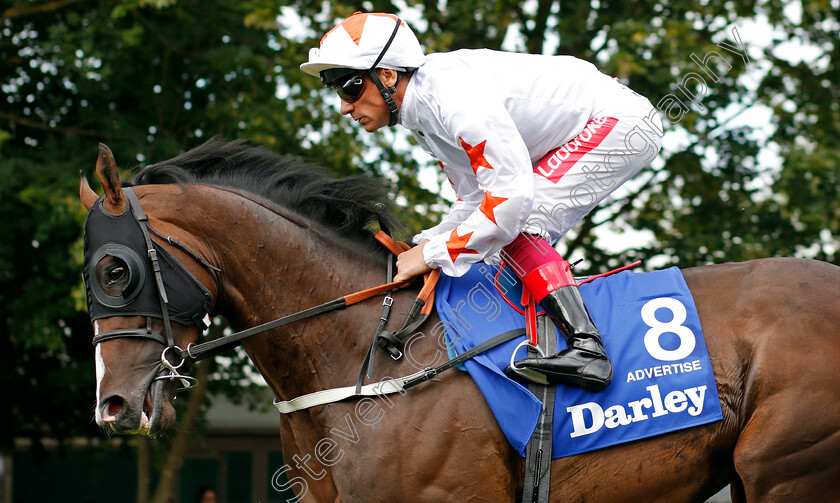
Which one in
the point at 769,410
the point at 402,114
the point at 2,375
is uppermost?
the point at 2,375

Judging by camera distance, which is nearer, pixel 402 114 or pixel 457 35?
pixel 402 114

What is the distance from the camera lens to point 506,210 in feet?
9.95

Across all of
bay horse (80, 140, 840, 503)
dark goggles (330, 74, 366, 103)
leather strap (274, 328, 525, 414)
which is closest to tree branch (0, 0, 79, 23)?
bay horse (80, 140, 840, 503)

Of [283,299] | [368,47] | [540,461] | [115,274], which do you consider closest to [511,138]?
[368,47]

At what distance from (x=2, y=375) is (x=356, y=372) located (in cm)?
786

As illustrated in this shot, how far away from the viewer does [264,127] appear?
27.9 ft

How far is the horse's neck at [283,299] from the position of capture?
10.4 feet

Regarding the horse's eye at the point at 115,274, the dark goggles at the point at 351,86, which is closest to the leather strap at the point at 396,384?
the horse's eye at the point at 115,274

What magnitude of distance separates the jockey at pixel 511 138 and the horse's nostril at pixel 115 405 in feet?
3.77

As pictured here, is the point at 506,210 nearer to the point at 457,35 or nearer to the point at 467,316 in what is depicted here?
the point at 467,316

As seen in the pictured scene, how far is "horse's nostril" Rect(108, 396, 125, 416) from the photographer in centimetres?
290

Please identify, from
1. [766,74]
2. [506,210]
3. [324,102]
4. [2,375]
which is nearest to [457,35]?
[324,102]

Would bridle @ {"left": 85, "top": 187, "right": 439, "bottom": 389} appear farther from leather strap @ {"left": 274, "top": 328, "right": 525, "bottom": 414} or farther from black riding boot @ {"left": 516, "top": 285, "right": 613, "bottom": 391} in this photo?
black riding boot @ {"left": 516, "top": 285, "right": 613, "bottom": 391}

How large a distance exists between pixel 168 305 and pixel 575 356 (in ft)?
5.00
